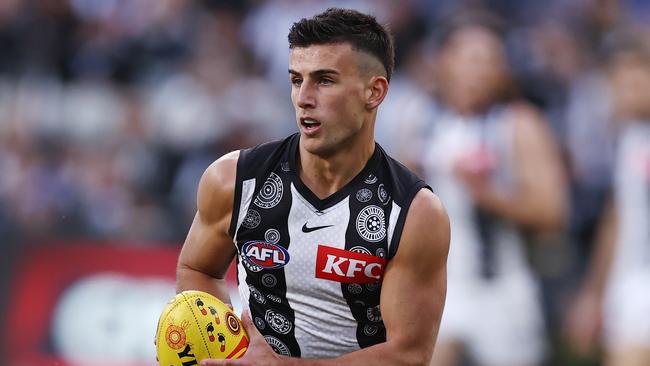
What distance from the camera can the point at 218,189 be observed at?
4898mm

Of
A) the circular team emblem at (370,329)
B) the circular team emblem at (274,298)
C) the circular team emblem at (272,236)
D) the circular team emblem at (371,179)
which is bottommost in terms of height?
the circular team emblem at (370,329)

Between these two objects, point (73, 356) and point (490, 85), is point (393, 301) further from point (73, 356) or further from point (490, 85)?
point (73, 356)

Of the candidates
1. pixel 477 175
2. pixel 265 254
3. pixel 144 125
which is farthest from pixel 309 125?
pixel 144 125

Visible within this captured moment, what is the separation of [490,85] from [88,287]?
358 centimetres

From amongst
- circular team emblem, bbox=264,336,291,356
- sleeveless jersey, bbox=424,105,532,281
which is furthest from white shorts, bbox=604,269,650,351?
circular team emblem, bbox=264,336,291,356

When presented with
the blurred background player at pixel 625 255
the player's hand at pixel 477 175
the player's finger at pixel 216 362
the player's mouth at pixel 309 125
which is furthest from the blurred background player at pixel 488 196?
the player's finger at pixel 216 362

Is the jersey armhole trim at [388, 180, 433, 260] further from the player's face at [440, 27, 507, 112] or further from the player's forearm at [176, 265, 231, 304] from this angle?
the player's face at [440, 27, 507, 112]

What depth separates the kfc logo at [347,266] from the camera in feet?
15.6

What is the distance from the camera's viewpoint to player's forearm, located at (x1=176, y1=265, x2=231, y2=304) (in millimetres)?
5027

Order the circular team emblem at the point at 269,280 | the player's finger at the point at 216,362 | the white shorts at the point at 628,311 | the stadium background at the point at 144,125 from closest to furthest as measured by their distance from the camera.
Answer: the player's finger at the point at 216,362 < the circular team emblem at the point at 269,280 < the white shorts at the point at 628,311 < the stadium background at the point at 144,125

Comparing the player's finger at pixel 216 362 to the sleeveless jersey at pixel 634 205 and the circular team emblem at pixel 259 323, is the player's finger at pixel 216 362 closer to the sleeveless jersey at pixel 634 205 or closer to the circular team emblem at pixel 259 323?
the circular team emblem at pixel 259 323

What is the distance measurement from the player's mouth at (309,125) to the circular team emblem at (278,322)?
79 cm

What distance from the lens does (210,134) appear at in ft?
36.1

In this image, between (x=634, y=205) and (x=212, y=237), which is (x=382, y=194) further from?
(x=634, y=205)
